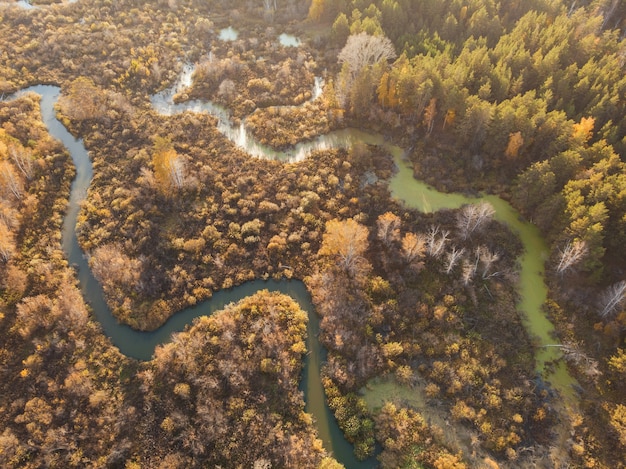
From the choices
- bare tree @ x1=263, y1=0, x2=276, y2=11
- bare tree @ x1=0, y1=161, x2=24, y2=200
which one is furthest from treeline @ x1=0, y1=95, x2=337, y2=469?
bare tree @ x1=263, y1=0, x2=276, y2=11

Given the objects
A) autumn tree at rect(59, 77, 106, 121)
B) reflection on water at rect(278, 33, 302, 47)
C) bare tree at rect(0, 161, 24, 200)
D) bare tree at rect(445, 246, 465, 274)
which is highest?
reflection on water at rect(278, 33, 302, 47)

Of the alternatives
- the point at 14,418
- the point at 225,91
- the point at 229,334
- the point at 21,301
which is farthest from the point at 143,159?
the point at 14,418

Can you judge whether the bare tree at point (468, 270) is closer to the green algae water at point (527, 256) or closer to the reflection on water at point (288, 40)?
the green algae water at point (527, 256)

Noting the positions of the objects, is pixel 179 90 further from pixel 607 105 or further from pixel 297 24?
pixel 607 105

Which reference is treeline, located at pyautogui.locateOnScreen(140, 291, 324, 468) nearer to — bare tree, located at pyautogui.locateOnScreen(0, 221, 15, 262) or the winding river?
the winding river

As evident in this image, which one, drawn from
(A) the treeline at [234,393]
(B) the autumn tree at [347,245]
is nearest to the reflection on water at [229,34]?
(B) the autumn tree at [347,245]

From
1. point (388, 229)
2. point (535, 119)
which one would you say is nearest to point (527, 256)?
point (388, 229)

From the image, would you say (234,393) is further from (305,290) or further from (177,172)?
(177,172)
